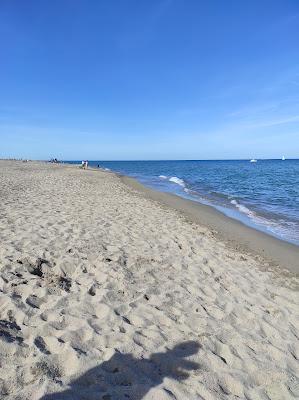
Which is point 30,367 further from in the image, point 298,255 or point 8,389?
point 298,255

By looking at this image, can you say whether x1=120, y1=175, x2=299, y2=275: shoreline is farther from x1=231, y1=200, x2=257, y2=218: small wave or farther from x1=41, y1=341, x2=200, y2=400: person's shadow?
x1=41, y1=341, x2=200, y2=400: person's shadow

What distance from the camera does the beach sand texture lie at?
345cm

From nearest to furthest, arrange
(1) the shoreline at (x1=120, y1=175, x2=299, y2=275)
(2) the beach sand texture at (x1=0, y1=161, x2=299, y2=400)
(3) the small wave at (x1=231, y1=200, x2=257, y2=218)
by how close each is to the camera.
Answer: (2) the beach sand texture at (x1=0, y1=161, x2=299, y2=400), (1) the shoreline at (x1=120, y1=175, x2=299, y2=275), (3) the small wave at (x1=231, y1=200, x2=257, y2=218)

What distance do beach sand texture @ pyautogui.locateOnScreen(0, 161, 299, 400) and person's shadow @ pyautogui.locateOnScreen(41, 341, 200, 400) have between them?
1 cm

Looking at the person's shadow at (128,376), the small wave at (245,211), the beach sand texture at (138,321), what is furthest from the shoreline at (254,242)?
the person's shadow at (128,376)

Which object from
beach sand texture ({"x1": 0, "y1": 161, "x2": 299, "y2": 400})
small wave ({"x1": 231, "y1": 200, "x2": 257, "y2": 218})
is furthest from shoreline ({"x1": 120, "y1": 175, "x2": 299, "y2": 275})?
small wave ({"x1": 231, "y1": 200, "x2": 257, "y2": 218})

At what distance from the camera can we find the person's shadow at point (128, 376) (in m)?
3.20

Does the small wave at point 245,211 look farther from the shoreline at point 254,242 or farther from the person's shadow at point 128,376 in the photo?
the person's shadow at point 128,376

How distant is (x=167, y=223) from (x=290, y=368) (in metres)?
7.70

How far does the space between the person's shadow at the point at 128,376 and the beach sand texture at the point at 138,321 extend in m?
0.01

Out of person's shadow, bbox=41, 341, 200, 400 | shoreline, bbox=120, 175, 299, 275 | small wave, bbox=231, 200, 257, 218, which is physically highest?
person's shadow, bbox=41, 341, 200, 400

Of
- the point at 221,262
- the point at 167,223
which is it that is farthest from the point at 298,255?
the point at 167,223

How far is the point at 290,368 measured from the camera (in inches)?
160

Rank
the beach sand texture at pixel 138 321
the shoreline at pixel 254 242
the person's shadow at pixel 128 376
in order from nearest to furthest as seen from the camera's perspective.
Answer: the person's shadow at pixel 128 376 < the beach sand texture at pixel 138 321 < the shoreline at pixel 254 242
